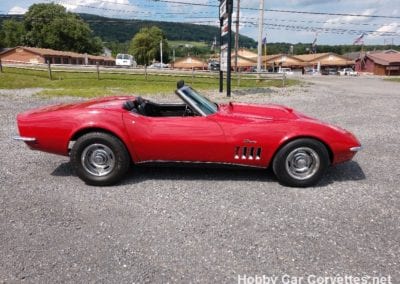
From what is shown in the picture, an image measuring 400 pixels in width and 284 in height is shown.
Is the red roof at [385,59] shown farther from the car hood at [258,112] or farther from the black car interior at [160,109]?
the black car interior at [160,109]

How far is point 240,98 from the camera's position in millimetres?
14164

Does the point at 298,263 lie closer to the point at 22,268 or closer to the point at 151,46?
the point at 22,268

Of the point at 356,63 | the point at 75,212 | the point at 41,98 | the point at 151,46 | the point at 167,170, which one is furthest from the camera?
the point at 151,46

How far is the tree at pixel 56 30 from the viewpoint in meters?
74.0

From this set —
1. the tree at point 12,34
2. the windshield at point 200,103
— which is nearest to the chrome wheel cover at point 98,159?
the windshield at point 200,103

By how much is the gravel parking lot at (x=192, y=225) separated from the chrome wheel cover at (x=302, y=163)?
0.68ft

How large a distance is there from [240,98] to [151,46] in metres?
84.6

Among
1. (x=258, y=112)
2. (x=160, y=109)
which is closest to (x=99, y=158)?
(x=160, y=109)

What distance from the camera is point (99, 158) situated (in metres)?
4.28

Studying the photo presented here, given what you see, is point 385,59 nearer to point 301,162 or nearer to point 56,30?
point 56,30

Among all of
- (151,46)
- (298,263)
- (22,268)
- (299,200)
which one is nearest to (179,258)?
(298,263)

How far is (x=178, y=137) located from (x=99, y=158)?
40.4 inches

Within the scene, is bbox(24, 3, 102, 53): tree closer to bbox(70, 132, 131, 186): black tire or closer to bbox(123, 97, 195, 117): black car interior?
bbox(123, 97, 195, 117): black car interior

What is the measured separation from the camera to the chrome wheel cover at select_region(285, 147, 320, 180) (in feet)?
13.6
